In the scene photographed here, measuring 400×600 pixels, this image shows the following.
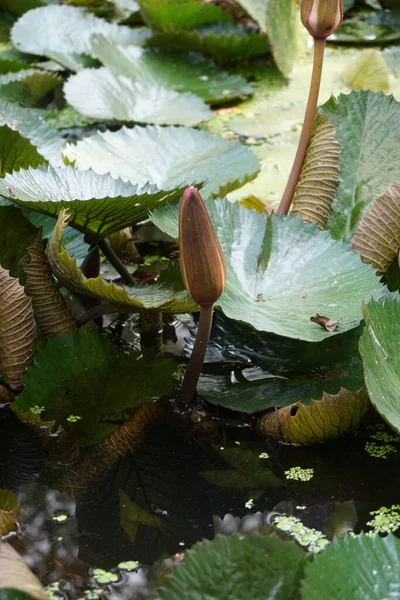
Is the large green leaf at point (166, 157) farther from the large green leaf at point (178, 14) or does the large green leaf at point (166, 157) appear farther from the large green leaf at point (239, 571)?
the large green leaf at point (178, 14)

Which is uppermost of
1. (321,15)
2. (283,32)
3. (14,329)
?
(321,15)

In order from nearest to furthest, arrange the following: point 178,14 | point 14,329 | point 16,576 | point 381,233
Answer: point 16,576, point 14,329, point 381,233, point 178,14

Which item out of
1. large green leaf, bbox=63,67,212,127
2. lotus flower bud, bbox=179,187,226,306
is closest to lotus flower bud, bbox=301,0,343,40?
lotus flower bud, bbox=179,187,226,306

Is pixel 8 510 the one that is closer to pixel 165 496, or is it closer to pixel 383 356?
pixel 165 496

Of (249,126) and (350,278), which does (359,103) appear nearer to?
(350,278)

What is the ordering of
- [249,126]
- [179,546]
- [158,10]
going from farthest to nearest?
[158,10] < [249,126] < [179,546]

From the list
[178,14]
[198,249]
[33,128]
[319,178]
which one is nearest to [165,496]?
[198,249]

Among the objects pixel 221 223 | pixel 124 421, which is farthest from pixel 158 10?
pixel 124 421
